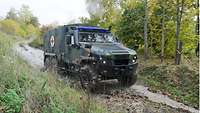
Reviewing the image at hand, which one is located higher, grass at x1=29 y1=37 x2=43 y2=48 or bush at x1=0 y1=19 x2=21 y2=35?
bush at x1=0 y1=19 x2=21 y2=35

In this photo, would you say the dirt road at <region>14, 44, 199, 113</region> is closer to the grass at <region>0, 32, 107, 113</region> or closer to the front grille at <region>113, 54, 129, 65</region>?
the front grille at <region>113, 54, 129, 65</region>

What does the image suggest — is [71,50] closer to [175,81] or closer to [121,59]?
[121,59]

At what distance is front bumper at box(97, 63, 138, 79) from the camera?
11.7 m

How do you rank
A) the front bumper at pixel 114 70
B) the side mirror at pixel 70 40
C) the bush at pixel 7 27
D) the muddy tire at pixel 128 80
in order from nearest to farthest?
the front bumper at pixel 114 70
the muddy tire at pixel 128 80
the side mirror at pixel 70 40
the bush at pixel 7 27

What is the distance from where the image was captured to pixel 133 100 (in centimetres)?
1095

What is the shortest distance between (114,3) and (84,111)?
17.0 m

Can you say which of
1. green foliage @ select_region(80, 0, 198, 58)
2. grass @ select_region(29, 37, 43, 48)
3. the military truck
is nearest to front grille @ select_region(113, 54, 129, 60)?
the military truck

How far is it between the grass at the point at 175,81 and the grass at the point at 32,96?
6223 millimetres

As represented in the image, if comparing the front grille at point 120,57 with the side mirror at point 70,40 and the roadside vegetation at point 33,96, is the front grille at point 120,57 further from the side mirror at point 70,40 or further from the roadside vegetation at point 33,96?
the roadside vegetation at point 33,96

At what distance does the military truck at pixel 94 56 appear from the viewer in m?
11.7

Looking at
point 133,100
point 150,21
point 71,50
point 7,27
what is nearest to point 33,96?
point 133,100

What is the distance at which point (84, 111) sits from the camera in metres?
6.82

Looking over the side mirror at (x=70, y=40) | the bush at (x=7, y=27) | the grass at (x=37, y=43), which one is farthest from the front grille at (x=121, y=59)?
the grass at (x=37, y=43)

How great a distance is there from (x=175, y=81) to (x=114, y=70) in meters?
4.22
